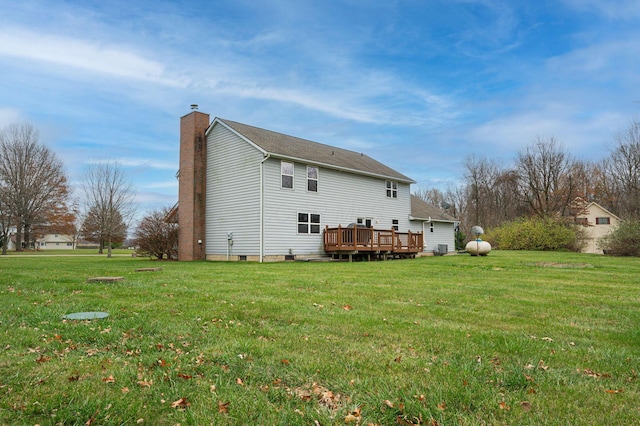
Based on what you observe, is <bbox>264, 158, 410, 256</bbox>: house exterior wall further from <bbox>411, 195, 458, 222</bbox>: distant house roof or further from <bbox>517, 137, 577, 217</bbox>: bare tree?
<bbox>517, 137, 577, 217</bbox>: bare tree

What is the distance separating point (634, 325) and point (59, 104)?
17508mm

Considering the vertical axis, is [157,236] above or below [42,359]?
above

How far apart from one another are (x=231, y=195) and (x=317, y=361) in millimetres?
16755

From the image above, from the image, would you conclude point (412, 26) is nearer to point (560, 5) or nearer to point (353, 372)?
point (560, 5)

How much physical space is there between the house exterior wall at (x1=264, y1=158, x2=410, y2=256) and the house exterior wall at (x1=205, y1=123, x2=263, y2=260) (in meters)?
0.70

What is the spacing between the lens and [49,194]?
3803 centimetres

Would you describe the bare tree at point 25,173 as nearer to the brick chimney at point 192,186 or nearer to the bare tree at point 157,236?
the bare tree at point 157,236

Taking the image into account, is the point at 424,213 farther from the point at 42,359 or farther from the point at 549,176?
the point at 42,359

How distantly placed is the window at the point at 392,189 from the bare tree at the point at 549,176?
75.4 feet

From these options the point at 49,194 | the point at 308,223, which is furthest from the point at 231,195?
the point at 49,194

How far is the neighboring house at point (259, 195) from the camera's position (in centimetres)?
1825

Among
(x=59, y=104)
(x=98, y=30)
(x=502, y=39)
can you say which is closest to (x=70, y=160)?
(x=59, y=104)

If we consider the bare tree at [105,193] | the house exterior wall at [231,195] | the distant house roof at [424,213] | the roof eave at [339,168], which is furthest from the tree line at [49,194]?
the distant house roof at [424,213]

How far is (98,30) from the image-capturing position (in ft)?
39.3
